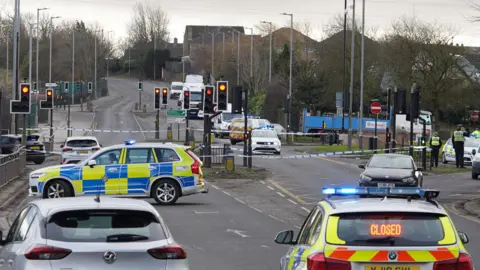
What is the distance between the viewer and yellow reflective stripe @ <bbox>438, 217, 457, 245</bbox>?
8.52 metres

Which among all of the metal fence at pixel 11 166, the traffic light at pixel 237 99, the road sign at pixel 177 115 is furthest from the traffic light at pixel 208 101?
the road sign at pixel 177 115

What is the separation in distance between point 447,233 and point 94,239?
3.24m

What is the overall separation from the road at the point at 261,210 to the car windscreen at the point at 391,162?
62.4 inches

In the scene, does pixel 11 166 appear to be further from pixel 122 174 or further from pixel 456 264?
pixel 456 264

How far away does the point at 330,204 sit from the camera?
9.23 metres

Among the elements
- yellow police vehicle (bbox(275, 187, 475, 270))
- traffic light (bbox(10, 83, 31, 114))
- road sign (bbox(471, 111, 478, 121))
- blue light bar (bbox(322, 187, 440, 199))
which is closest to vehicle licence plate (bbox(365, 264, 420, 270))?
yellow police vehicle (bbox(275, 187, 475, 270))

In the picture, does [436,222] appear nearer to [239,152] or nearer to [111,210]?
[111,210]

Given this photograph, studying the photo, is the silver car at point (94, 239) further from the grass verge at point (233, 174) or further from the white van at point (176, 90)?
the white van at point (176, 90)

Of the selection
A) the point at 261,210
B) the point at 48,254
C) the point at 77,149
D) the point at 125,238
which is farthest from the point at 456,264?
the point at 77,149

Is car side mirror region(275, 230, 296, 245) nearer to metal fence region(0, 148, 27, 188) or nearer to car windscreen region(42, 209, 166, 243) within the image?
car windscreen region(42, 209, 166, 243)

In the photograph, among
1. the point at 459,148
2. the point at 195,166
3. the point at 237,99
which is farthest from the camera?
the point at 459,148

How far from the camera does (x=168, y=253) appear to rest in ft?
29.3

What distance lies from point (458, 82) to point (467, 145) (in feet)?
76.2

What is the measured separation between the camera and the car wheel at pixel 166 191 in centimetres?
2439
